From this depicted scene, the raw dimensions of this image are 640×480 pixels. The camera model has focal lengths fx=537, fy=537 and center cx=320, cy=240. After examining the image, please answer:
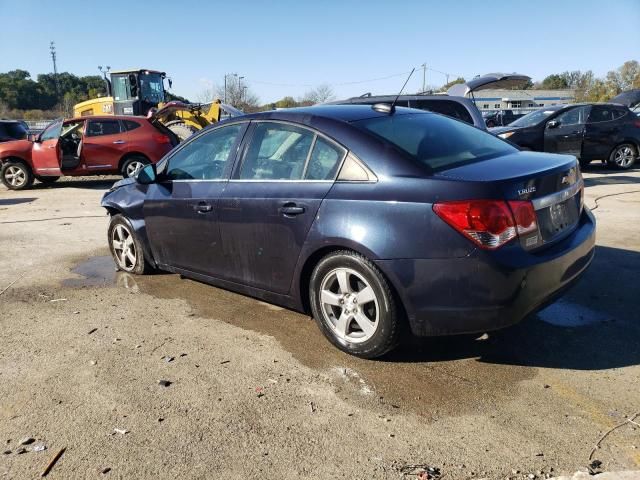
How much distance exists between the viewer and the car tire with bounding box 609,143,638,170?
1344 cm

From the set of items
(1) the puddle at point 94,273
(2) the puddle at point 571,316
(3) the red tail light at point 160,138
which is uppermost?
(3) the red tail light at point 160,138

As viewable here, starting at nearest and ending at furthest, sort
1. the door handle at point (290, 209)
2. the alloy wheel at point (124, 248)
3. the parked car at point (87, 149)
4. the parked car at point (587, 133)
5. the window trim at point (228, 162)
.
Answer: the door handle at point (290, 209), the window trim at point (228, 162), the alloy wheel at point (124, 248), the parked car at point (87, 149), the parked car at point (587, 133)

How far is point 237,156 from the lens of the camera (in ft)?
14.0

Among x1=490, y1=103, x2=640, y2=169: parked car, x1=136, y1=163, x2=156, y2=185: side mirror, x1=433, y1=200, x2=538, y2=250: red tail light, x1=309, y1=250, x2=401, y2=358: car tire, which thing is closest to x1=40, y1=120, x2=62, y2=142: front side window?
x1=136, y1=163, x2=156, y2=185: side mirror

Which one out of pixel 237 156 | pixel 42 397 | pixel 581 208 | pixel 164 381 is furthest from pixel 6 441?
pixel 581 208

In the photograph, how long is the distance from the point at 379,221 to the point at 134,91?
1970 cm

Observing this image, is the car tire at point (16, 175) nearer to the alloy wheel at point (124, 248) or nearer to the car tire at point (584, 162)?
the alloy wheel at point (124, 248)

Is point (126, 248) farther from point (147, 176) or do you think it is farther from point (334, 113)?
point (334, 113)

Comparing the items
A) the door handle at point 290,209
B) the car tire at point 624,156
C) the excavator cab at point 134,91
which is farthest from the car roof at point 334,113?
the excavator cab at point 134,91

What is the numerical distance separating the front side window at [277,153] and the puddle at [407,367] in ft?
3.78

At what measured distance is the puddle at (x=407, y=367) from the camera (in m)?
3.04

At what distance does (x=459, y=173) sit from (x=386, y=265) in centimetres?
71

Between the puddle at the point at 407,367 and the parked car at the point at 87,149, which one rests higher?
the parked car at the point at 87,149

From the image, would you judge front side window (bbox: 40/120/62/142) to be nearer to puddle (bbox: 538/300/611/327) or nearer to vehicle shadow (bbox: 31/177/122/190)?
vehicle shadow (bbox: 31/177/122/190)
